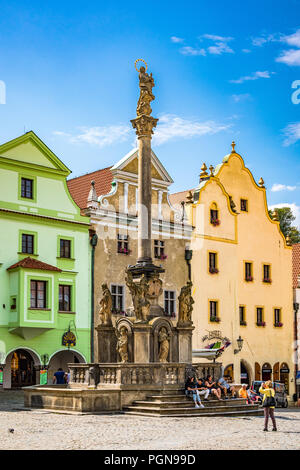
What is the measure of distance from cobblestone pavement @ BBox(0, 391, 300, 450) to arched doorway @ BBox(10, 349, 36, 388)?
13.2m

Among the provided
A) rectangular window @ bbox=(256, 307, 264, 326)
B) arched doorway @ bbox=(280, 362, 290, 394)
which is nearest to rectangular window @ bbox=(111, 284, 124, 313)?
rectangular window @ bbox=(256, 307, 264, 326)

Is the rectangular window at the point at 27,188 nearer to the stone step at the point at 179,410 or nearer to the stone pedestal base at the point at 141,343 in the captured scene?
the stone pedestal base at the point at 141,343

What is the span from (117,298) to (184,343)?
1335 cm

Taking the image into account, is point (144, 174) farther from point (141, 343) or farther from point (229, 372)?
point (229, 372)

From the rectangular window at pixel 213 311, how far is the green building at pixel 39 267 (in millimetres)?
9273

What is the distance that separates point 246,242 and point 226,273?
3.17m

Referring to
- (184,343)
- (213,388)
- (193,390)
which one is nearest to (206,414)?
(193,390)

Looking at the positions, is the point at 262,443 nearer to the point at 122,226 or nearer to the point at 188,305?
the point at 188,305

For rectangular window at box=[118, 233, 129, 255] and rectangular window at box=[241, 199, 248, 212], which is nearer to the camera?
rectangular window at box=[118, 233, 129, 255]

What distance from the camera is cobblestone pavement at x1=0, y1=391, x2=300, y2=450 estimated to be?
15914 mm

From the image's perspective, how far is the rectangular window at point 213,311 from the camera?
4594 centimetres

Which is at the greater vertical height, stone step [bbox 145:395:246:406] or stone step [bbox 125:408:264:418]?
stone step [bbox 145:395:246:406]

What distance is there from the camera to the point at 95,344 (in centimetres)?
3956

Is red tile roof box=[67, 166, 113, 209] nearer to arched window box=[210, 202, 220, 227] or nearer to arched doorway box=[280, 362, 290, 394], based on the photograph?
arched window box=[210, 202, 220, 227]
